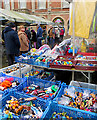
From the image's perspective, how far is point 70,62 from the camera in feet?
8.30

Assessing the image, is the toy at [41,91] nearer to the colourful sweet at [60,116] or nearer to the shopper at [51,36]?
the colourful sweet at [60,116]

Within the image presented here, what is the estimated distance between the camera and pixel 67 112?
1666 mm

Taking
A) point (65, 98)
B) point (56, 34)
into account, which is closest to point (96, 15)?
point (65, 98)

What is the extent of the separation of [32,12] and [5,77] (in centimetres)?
1857

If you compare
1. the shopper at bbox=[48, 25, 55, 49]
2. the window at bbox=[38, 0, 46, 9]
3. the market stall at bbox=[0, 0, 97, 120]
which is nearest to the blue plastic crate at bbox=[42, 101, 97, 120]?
the market stall at bbox=[0, 0, 97, 120]

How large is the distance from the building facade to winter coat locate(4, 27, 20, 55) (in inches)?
604

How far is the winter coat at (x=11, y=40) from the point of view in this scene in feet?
12.6

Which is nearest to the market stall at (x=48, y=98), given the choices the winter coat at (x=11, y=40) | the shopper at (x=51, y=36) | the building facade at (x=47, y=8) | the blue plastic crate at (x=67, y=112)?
the blue plastic crate at (x=67, y=112)

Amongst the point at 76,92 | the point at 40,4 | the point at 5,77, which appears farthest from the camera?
the point at 40,4

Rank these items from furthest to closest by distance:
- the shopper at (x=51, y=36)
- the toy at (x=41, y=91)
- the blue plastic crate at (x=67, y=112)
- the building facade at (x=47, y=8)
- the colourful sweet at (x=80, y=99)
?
1. the building facade at (x=47, y=8)
2. the shopper at (x=51, y=36)
3. the toy at (x=41, y=91)
4. the colourful sweet at (x=80, y=99)
5. the blue plastic crate at (x=67, y=112)

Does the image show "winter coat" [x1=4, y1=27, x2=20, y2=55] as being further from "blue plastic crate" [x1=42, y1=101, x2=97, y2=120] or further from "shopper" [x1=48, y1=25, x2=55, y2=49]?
"shopper" [x1=48, y1=25, x2=55, y2=49]

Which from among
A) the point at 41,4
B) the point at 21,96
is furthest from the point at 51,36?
the point at 41,4

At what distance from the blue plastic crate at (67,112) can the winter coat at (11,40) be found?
268cm

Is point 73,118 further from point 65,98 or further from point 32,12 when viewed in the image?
point 32,12
